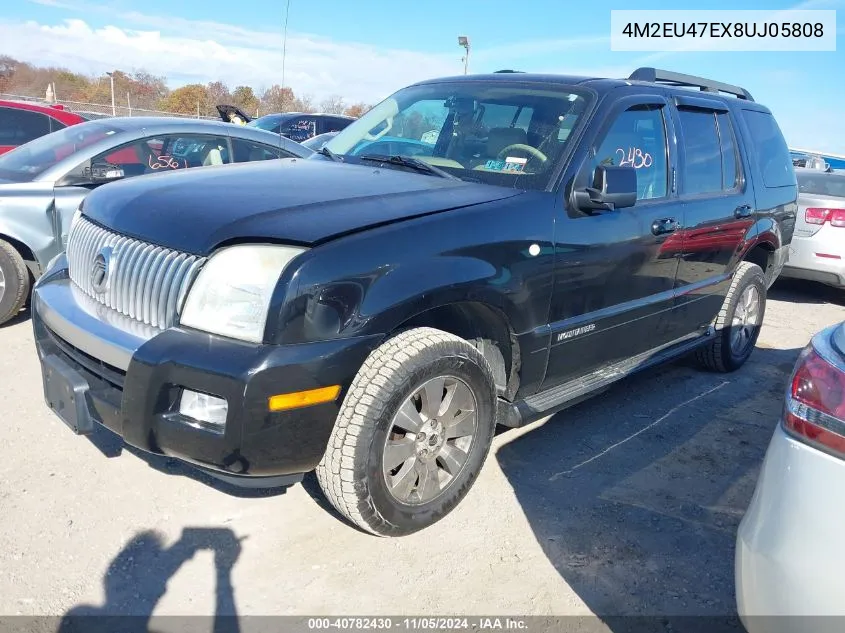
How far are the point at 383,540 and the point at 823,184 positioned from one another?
799 centimetres

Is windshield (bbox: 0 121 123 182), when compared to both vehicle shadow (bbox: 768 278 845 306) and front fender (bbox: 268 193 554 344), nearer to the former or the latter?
front fender (bbox: 268 193 554 344)

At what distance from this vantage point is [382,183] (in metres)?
3.15

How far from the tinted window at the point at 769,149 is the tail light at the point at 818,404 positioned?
362cm

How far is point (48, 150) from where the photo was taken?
5.55 meters

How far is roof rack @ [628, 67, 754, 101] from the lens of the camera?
13.9 ft

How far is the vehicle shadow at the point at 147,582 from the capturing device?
2.35 meters

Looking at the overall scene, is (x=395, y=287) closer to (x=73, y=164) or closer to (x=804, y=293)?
(x=73, y=164)

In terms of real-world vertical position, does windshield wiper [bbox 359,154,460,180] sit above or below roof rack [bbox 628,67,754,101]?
below

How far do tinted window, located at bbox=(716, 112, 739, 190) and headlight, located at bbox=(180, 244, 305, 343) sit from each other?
3349 millimetres

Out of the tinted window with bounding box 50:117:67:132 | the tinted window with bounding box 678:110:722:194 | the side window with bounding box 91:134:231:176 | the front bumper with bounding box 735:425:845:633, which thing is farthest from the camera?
the tinted window with bounding box 50:117:67:132

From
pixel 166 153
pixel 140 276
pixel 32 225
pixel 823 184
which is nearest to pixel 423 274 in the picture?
Result: pixel 140 276

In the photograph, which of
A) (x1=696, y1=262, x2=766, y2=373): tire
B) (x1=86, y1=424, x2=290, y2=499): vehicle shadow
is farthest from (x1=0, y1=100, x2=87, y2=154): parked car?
(x1=696, y1=262, x2=766, y2=373): tire

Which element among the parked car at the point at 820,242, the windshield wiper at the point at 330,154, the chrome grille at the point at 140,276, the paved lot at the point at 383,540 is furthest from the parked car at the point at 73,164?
the parked car at the point at 820,242

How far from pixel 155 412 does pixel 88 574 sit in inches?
27.7
